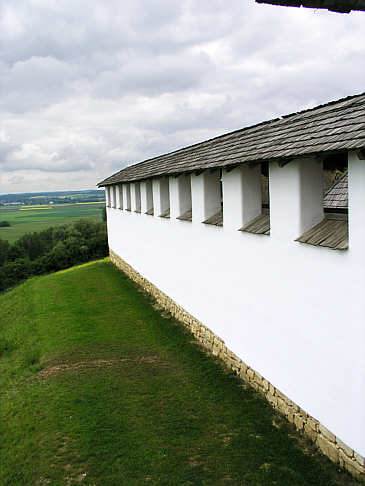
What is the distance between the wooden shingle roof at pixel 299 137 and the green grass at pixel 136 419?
151 inches

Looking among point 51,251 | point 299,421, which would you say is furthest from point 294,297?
point 51,251

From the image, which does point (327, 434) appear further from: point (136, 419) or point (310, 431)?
point (136, 419)

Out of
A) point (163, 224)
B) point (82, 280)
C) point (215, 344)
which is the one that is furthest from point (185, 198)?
point (82, 280)

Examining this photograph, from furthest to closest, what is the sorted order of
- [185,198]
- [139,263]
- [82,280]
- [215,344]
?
[82,280], [139,263], [185,198], [215,344]

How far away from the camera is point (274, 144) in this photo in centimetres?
662

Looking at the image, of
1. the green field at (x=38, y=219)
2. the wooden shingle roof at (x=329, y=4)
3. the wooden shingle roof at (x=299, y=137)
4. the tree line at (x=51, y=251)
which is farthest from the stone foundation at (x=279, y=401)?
the green field at (x=38, y=219)

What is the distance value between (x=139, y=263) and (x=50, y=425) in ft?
31.7

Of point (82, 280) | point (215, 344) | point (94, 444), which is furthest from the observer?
point (82, 280)

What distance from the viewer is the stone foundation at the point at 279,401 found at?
5426 millimetres

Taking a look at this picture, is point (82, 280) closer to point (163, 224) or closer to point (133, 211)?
point (133, 211)

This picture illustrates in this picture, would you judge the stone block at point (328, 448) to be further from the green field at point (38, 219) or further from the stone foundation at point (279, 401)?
the green field at point (38, 219)

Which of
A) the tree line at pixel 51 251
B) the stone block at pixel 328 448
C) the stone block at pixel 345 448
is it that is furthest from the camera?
the tree line at pixel 51 251

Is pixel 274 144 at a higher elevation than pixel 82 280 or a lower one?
higher

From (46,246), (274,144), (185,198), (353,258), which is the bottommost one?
(46,246)
